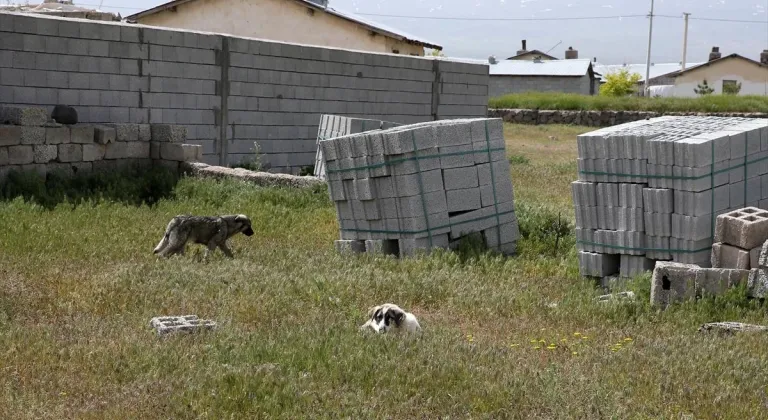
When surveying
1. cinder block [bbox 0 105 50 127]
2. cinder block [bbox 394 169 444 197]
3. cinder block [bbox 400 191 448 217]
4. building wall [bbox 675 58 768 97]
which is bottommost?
cinder block [bbox 400 191 448 217]

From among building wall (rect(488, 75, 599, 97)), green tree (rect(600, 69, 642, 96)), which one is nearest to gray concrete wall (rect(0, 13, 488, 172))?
building wall (rect(488, 75, 599, 97))

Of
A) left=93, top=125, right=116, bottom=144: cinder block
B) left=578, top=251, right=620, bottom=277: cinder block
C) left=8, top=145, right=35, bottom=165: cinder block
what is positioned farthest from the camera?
left=93, top=125, right=116, bottom=144: cinder block

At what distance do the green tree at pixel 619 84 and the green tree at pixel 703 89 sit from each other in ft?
13.8

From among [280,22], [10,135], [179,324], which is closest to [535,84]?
[280,22]

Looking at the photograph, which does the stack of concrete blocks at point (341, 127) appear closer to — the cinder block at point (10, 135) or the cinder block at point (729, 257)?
the cinder block at point (10, 135)

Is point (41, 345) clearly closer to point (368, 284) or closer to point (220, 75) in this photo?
point (368, 284)

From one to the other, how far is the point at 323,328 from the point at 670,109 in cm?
4172

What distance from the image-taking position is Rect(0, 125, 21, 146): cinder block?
1353cm

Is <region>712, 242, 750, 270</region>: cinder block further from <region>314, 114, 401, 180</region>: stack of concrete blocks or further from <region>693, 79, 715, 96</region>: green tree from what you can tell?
<region>693, 79, 715, 96</region>: green tree

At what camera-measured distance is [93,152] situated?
14758mm

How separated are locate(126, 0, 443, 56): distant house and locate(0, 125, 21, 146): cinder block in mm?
15484

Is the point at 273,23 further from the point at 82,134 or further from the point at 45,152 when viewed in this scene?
the point at 45,152

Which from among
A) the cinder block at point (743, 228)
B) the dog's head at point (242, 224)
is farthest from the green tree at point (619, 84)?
the cinder block at point (743, 228)

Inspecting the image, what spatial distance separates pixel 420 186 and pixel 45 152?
18.6ft
